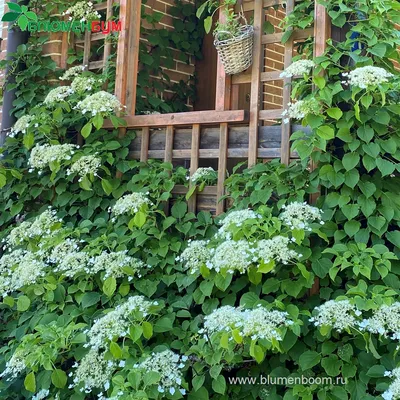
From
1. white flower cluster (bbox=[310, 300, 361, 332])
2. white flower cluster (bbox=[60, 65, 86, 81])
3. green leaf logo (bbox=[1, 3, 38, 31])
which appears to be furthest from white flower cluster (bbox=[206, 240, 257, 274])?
green leaf logo (bbox=[1, 3, 38, 31])

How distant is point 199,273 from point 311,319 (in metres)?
0.62

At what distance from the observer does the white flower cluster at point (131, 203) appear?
9.80ft

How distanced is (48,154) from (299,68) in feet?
5.24

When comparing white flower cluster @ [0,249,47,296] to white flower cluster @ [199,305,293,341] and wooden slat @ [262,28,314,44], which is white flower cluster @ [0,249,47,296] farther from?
wooden slat @ [262,28,314,44]

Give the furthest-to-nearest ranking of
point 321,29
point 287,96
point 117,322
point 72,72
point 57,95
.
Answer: point 72,72 → point 57,95 → point 287,96 → point 321,29 → point 117,322

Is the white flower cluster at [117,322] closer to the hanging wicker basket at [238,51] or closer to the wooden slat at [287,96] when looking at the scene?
the wooden slat at [287,96]

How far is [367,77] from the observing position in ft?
8.10

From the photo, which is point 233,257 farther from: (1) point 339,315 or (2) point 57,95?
(2) point 57,95

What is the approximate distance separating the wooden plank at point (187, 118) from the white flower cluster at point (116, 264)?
2.76ft

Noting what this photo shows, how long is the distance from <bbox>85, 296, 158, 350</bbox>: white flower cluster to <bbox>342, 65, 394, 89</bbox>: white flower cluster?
1.37m

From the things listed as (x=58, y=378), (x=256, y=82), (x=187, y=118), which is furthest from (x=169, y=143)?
(x=58, y=378)

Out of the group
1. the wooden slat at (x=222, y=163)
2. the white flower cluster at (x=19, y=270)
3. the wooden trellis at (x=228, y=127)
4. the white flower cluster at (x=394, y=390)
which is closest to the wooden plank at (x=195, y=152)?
the wooden trellis at (x=228, y=127)

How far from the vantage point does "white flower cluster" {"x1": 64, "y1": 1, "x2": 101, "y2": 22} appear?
13.1 ft

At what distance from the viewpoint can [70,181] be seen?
3521 mm
